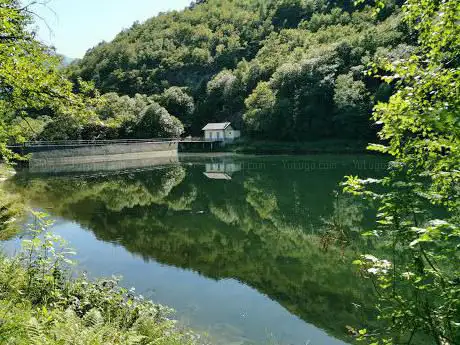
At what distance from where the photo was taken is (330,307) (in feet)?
34.1

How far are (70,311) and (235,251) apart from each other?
1029cm

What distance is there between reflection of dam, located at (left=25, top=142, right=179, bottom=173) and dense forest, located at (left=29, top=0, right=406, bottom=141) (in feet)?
19.0

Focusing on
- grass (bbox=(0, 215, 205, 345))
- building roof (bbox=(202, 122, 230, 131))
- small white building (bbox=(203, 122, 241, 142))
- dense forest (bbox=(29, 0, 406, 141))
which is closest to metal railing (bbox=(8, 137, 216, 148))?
small white building (bbox=(203, 122, 241, 142))

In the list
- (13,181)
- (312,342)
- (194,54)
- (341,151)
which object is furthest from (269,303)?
(194,54)

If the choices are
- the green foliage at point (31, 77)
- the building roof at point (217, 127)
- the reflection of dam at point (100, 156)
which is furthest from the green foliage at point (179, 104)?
the green foliage at point (31, 77)

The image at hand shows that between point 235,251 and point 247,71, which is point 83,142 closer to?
point 247,71

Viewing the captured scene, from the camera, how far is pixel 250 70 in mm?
101688

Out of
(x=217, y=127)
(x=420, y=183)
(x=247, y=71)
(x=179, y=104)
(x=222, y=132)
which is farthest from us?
(x=179, y=104)

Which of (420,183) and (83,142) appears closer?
(420,183)

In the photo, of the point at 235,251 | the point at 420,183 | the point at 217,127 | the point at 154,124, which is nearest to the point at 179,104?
the point at 217,127

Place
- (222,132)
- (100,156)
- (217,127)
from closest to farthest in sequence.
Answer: (100,156)
(222,132)
(217,127)

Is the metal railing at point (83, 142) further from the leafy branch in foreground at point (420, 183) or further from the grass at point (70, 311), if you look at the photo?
the leafy branch in foreground at point (420, 183)

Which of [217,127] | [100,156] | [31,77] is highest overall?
[217,127]

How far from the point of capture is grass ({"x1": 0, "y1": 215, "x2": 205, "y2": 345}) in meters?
4.85
